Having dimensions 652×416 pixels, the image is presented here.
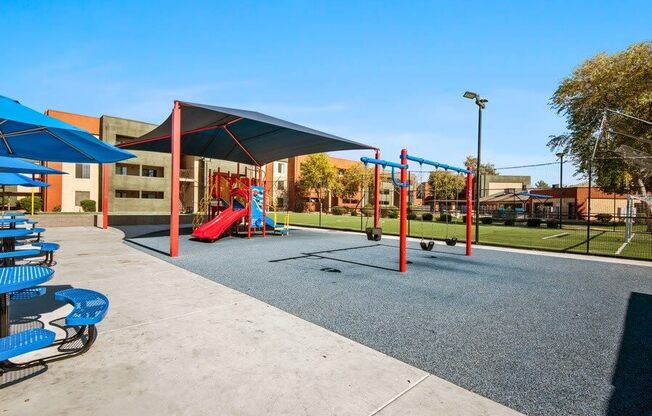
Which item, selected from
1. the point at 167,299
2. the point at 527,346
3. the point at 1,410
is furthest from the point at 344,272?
the point at 1,410

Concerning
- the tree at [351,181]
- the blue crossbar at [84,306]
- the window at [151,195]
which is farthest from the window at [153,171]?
the blue crossbar at [84,306]

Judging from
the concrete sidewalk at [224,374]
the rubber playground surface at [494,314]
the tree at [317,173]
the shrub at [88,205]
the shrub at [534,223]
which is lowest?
the rubber playground surface at [494,314]

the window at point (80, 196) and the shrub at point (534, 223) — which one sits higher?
the window at point (80, 196)

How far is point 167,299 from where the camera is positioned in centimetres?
547

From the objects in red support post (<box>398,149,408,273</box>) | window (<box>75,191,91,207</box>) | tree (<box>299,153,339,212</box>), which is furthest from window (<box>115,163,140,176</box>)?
red support post (<box>398,149,408,273</box>)

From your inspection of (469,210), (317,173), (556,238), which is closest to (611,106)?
(556,238)

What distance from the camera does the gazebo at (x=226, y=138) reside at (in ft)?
33.0

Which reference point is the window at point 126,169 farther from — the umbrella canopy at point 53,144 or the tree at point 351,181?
the umbrella canopy at point 53,144

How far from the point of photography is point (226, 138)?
643 inches

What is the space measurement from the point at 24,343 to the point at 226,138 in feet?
48.1

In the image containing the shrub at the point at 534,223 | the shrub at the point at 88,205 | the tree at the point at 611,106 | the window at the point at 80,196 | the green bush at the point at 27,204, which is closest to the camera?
the tree at the point at 611,106

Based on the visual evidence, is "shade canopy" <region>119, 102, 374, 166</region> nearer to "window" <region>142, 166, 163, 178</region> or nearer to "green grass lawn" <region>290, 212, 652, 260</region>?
"green grass lawn" <region>290, 212, 652, 260</region>

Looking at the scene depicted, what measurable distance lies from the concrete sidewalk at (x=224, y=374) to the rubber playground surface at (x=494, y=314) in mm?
423

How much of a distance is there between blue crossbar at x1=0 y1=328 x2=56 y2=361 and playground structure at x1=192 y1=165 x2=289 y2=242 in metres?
11.3
